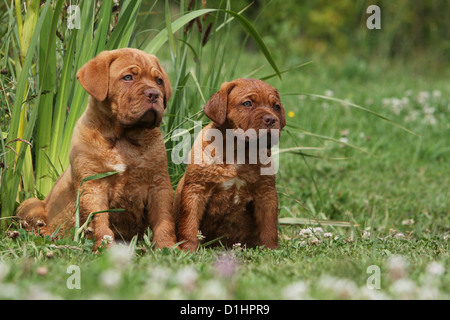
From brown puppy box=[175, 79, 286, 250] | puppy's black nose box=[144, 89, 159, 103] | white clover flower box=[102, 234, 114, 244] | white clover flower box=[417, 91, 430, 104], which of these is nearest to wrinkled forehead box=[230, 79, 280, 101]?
brown puppy box=[175, 79, 286, 250]

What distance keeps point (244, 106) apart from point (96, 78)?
855 mm

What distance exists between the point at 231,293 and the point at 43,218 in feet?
6.22

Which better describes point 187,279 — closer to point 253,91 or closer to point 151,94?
point 151,94

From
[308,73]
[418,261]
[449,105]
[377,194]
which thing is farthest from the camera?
[308,73]

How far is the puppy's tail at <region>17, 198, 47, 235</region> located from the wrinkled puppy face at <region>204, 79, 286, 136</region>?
1214 mm

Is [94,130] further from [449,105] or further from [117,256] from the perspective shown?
[449,105]

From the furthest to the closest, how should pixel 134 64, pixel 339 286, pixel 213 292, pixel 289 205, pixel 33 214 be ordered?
pixel 289 205
pixel 33 214
pixel 134 64
pixel 339 286
pixel 213 292

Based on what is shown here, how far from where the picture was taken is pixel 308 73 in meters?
9.98

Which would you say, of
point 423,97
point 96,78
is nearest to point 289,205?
point 96,78

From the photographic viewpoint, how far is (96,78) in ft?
10.9

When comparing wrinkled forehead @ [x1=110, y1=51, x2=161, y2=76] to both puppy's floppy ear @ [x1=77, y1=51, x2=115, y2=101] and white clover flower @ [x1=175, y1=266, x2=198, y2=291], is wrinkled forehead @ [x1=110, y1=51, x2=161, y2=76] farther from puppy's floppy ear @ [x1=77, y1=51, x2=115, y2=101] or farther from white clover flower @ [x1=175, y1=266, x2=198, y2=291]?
white clover flower @ [x1=175, y1=266, x2=198, y2=291]

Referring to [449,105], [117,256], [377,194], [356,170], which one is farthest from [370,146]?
[117,256]

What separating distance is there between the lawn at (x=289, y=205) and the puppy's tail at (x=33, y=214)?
87 mm

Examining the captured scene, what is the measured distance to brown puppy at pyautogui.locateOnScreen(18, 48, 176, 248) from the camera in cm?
333
